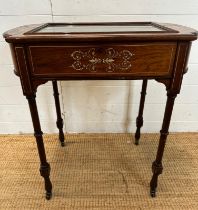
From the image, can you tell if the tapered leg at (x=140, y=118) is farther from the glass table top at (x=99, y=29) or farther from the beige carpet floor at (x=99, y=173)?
the glass table top at (x=99, y=29)

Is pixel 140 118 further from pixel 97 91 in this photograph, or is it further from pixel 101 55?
pixel 101 55

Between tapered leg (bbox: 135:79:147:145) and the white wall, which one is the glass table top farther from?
tapered leg (bbox: 135:79:147:145)

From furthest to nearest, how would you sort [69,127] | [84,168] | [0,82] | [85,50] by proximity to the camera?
1. [69,127]
2. [0,82]
3. [84,168]
4. [85,50]

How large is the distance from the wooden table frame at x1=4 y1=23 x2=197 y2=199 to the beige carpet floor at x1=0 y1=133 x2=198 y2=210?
54 centimetres

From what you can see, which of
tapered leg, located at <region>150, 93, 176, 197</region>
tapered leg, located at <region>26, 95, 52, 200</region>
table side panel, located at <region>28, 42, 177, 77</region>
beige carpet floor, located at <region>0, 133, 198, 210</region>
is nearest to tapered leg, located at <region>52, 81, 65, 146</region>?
beige carpet floor, located at <region>0, 133, 198, 210</region>

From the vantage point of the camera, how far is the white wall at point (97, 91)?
3.97 ft

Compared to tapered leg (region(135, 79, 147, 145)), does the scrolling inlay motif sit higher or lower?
higher

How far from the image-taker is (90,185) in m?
1.17

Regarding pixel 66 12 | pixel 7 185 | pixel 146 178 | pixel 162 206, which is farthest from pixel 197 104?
pixel 7 185

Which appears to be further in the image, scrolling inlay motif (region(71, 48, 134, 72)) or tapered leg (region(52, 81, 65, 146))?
tapered leg (region(52, 81, 65, 146))

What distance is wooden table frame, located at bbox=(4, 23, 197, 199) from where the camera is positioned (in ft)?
2.48

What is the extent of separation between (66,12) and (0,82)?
22.5 inches

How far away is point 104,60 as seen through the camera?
80 centimetres

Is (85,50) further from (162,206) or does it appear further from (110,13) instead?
(162,206)
